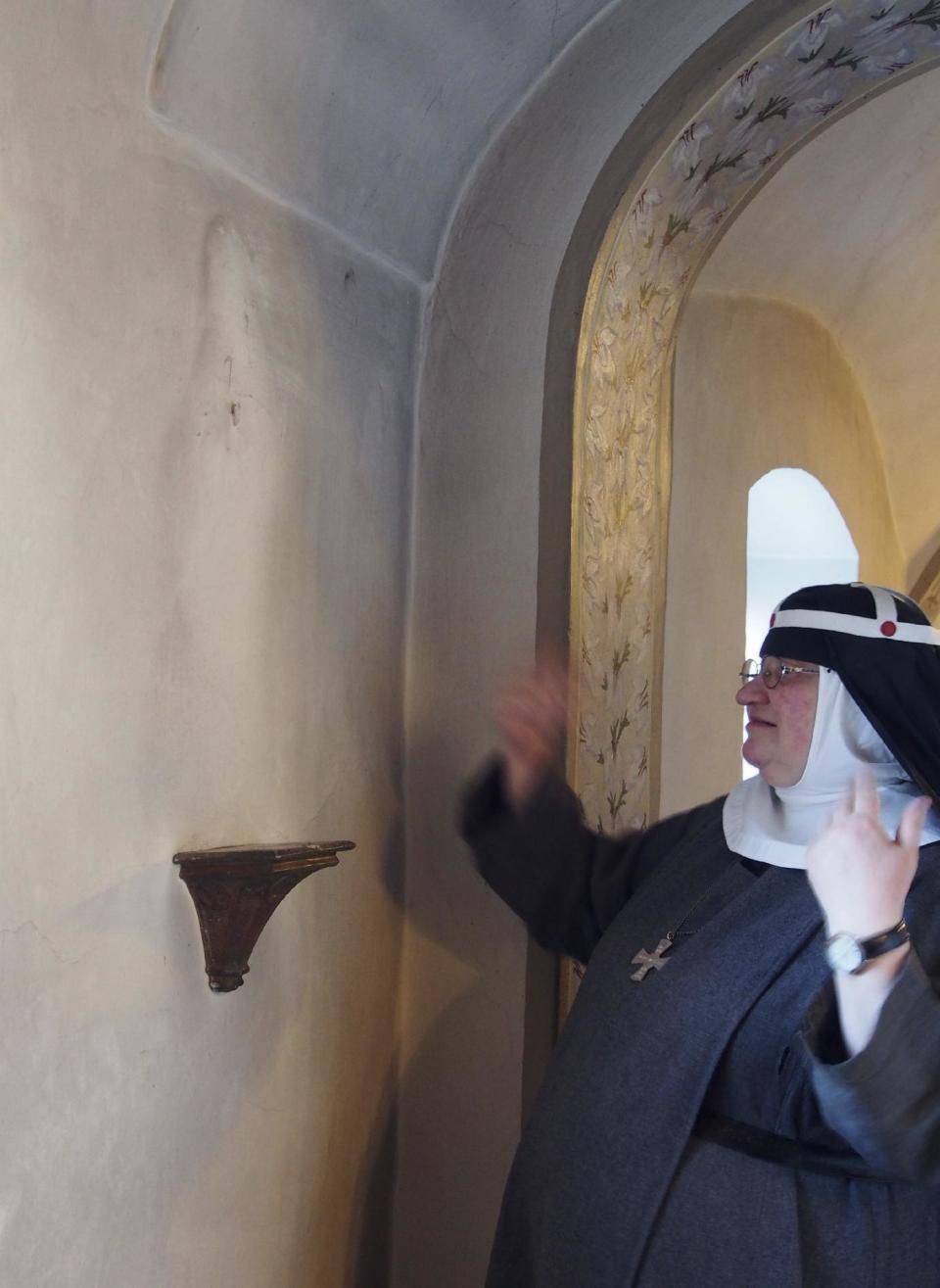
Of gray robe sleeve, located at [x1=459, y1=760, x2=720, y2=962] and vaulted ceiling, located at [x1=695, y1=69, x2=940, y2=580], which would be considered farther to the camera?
vaulted ceiling, located at [x1=695, y1=69, x2=940, y2=580]

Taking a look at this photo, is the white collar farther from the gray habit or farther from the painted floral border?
the painted floral border

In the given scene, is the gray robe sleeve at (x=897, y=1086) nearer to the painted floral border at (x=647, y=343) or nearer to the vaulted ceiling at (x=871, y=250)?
the painted floral border at (x=647, y=343)

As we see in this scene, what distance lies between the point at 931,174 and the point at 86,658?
276cm

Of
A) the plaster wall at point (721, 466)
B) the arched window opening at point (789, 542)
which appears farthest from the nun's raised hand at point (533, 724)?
the arched window opening at point (789, 542)

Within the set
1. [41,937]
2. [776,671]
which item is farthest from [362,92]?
[41,937]

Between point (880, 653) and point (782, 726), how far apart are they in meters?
0.20

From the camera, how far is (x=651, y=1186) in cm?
194

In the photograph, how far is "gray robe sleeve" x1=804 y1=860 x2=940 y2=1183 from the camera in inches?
67.1

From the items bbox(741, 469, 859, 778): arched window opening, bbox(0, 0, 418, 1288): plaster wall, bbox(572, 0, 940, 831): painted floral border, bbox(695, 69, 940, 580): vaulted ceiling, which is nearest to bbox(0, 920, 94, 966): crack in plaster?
bbox(0, 0, 418, 1288): plaster wall

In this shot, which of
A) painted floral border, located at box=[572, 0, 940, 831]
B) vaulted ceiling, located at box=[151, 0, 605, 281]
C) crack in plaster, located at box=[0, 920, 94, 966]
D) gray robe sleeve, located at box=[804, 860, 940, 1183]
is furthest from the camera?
painted floral border, located at box=[572, 0, 940, 831]

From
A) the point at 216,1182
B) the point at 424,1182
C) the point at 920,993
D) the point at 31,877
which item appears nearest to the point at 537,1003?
the point at 424,1182

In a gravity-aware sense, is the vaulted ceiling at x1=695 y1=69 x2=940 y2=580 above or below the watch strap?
above

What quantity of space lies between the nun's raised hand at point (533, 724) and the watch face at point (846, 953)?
80 cm

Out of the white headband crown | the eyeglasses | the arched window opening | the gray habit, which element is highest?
the arched window opening
